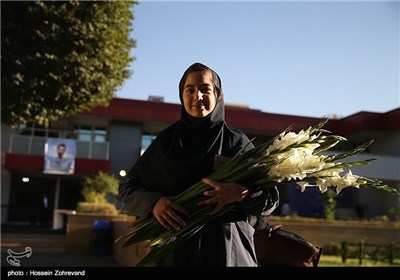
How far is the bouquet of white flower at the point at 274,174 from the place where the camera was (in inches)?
59.6

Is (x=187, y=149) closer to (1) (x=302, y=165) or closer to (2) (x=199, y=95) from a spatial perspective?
(2) (x=199, y=95)

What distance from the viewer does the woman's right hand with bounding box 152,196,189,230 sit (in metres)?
1.61

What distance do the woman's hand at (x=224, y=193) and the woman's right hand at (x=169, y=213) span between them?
13 cm

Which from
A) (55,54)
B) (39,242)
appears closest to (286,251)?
(55,54)

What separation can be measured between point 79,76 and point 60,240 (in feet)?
16.9

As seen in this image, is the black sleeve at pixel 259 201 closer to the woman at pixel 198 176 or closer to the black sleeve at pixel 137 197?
the woman at pixel 198 176

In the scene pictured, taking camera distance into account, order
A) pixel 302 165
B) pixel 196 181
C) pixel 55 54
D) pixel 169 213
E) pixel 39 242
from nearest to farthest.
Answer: pixel 302 165
pixel 169 213
pixel 196 181
pixel 55 54
pixel 39 242

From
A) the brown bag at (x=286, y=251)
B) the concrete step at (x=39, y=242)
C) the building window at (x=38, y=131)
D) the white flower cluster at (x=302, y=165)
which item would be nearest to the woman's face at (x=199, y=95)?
the white flower cluster at (x=302, y=165)

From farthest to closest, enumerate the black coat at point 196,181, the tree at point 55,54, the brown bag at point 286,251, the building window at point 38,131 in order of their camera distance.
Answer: the building window at point 38,131, the tree at point 55,54, the brown bag at point 286,251, the black coat at point 196,181

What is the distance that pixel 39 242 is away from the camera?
11820 millimetres

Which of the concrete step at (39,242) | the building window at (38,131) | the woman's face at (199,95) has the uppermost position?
the building window at (38,131)

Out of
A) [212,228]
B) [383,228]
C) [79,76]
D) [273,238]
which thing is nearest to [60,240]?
[79,76]

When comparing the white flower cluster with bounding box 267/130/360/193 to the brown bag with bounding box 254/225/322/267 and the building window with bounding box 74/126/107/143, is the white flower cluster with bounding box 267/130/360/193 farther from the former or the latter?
the building window with bounding box 74/126/107/143

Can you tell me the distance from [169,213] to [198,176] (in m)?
0.22
